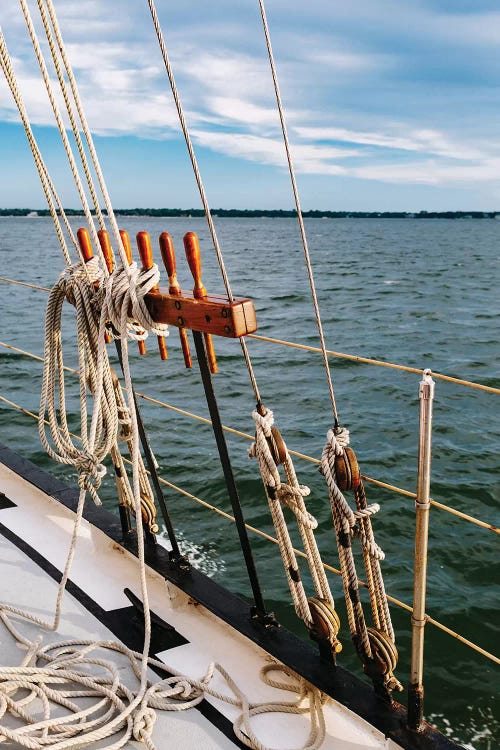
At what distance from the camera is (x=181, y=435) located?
23.7ft

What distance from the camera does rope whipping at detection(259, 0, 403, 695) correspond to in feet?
6.16

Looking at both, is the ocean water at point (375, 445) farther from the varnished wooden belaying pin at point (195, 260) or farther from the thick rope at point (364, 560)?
the varnished wooden belaying pin at point (195, 260)

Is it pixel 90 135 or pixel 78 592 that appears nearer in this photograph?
pixel 90 135

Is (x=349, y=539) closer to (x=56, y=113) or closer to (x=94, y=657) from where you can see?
(x=94, y=657)

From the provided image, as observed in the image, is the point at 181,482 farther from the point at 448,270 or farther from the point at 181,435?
the point at 448,270

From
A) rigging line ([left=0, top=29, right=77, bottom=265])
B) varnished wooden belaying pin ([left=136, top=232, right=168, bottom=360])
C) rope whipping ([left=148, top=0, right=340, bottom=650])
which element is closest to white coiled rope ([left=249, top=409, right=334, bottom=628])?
rope whipping ([left=148, top=0, right=340, bottom=650])

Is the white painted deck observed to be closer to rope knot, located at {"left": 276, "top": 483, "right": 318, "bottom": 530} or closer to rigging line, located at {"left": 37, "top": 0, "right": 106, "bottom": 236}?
rope knot, located at {"left": 276, "top": 483, "right": 318, "bottom": 530}

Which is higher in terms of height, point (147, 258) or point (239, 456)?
point (147, 258)

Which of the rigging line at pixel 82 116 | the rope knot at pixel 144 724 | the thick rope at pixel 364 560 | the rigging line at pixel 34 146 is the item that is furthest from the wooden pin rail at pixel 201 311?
the rope knot at pixel 144 724

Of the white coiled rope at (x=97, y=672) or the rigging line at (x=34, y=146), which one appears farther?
the rigging line at (x=34, y=146)

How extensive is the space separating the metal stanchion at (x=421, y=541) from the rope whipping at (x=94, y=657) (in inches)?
10.9

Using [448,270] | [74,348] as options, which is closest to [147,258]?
[74,348]

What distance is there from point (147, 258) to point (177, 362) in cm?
925

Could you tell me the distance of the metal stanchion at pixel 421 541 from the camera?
1.65m
